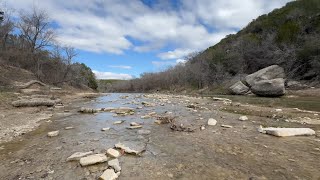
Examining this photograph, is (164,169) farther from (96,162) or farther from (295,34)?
(295,34)

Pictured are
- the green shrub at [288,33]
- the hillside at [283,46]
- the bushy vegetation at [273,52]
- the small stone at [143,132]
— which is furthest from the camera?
the green shrub at [288,33]

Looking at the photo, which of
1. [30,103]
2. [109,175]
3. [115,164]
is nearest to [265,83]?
[30,103]

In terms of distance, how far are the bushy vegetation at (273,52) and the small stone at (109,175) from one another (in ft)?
106

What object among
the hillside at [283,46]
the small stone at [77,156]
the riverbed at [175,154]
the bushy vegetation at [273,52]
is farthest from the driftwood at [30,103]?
the hillside at [283,46]

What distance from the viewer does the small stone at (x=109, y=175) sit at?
438cm

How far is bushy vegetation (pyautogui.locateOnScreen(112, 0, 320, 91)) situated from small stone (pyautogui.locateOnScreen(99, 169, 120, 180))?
32.3m

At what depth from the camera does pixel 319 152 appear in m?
5.81

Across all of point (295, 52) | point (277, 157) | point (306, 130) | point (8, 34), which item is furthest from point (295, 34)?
point (8, 34)

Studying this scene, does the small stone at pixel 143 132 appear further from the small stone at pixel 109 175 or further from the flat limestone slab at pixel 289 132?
the flat limestone slab at pixel 289 132

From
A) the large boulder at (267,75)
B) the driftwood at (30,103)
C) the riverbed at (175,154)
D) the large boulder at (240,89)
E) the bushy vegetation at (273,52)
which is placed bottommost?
the riverbed at (175,154)

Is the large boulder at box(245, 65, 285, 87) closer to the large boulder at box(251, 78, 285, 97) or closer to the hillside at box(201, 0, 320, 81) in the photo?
the hillside at box(201, 0, 320, 81)

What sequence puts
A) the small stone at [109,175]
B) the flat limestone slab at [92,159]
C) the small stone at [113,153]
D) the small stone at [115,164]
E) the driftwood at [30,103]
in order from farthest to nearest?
the driftwood at [30,103] → the small stone at [113,153] → the flat limestone slab at [92,159] → the small stone at [115,164] → the small stone at [109,175]

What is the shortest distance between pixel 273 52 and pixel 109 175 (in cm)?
4078

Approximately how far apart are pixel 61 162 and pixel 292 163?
497 centimetres
